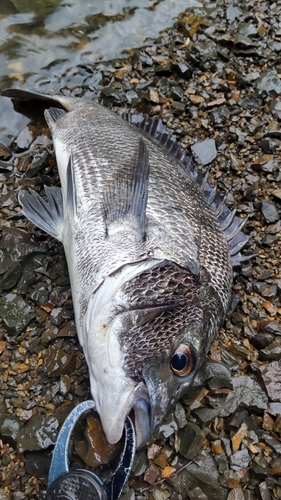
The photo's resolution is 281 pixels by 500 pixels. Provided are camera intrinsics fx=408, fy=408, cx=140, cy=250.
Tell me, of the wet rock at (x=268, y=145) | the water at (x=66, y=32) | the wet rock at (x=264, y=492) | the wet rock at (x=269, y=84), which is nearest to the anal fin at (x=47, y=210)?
the water at (x=66, y=32)

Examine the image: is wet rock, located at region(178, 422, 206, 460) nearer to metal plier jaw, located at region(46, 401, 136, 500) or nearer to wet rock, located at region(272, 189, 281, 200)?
metal plier jaw, located at region(46, 401, 136, 500)

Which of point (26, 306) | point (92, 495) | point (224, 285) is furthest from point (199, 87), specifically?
point (92, 495)

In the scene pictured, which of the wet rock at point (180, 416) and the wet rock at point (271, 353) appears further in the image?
the wet rock at point (271, 353)

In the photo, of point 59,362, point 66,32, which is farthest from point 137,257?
point 66,32

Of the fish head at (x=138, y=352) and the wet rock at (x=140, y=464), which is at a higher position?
the fish head at (x=138, y=352)

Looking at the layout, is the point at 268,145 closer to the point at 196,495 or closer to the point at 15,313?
the point at 15,313

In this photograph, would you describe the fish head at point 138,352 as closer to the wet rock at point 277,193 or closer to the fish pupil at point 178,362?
the fish pupil at point 178,362
